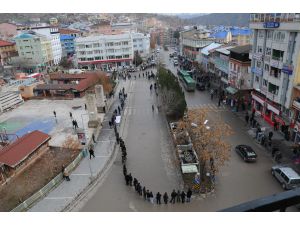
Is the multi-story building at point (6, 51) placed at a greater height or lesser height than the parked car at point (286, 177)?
→ greater

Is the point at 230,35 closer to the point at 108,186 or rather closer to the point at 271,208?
the point at 108,186

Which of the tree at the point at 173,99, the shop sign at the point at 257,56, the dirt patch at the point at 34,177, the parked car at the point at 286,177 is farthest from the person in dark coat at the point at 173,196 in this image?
the shop sign at the point at 257,56

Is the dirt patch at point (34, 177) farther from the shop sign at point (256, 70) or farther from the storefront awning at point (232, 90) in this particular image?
the storefront awning at point (232, 90)

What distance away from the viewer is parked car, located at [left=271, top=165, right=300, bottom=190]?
51.4 feet

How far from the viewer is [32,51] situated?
65.2 m

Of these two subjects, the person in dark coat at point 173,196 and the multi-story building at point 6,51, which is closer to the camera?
the person in dark coat at point 173,196

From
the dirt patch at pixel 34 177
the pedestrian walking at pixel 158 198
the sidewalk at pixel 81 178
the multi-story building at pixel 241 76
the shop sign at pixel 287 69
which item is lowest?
the dirt patch at pixel 34 177

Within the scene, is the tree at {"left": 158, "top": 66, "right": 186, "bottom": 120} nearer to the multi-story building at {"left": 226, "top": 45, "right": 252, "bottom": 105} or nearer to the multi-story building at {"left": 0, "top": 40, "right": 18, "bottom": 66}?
the multi-story building at {"left": 226, "top": 45, "right": 252, "bottom": 105}

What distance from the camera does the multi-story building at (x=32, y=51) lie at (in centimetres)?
6425

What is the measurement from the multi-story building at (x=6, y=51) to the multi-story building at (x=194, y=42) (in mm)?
46207

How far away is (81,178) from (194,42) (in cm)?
4461

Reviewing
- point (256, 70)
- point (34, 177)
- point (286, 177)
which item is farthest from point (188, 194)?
point (256, 70)

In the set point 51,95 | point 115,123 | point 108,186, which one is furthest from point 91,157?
point 51,95
